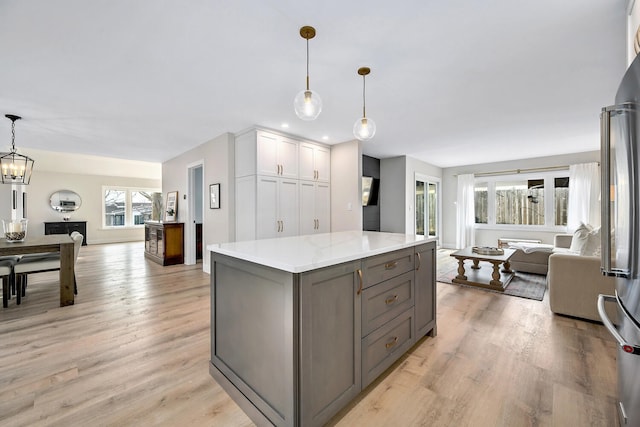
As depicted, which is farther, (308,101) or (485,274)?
(485,274)

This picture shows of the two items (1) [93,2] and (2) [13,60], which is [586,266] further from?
(2) [13,60]

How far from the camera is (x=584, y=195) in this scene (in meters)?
5.74

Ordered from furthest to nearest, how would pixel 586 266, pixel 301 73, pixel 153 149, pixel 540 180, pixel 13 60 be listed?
pixel 540 180
pixel 153 149
pixel 586 266
pixel 301 73
pixel 13 60

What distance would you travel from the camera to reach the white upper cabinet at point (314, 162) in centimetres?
468

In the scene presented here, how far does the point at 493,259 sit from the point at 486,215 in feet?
12.9

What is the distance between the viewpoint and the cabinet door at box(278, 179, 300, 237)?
170 inches

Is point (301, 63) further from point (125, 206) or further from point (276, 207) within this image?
point (125, 206)

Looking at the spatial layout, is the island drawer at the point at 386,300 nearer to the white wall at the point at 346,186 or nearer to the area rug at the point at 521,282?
the area rug at the point at 521,282

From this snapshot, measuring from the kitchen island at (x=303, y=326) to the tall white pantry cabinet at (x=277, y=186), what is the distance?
236cm

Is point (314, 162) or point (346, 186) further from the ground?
point (314, 162)

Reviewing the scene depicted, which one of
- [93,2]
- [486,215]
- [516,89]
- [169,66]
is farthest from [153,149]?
[486,215]

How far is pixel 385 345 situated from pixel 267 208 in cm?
280

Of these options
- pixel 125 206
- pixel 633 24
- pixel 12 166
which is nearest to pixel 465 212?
pixel 633 24

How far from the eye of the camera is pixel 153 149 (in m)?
5.50
